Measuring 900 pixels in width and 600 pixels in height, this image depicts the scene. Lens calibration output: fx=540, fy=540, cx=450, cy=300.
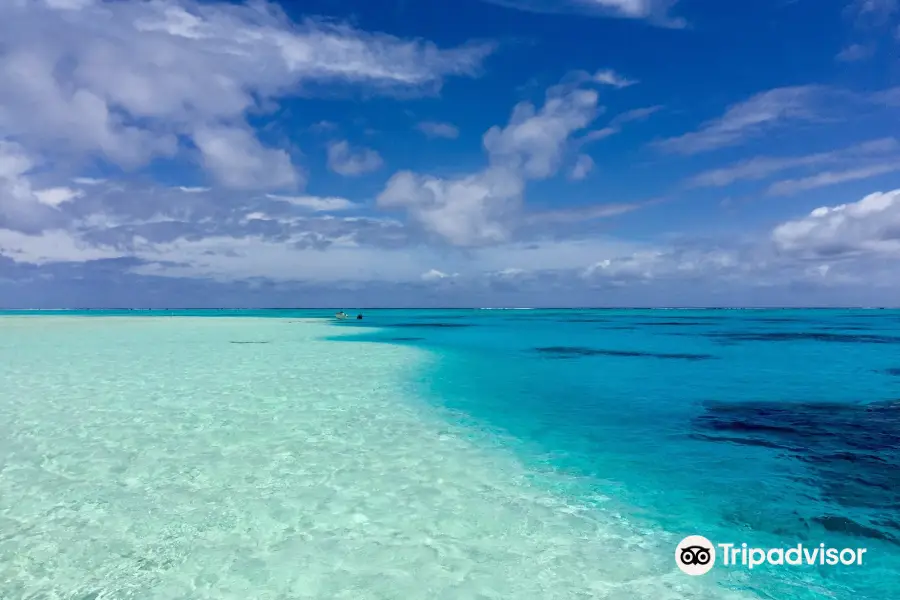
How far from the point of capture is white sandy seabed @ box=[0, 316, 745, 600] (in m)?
5.21

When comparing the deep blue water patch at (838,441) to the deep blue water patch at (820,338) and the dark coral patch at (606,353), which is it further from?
the deep blue water patch at (820,338)

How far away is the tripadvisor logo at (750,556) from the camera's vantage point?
569 cm

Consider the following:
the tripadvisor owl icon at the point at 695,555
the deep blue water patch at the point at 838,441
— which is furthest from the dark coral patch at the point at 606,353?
the tripadvisor owl icon at the point at 695,555

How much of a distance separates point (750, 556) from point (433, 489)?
396 cm

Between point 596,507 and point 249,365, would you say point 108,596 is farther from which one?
point 249,365

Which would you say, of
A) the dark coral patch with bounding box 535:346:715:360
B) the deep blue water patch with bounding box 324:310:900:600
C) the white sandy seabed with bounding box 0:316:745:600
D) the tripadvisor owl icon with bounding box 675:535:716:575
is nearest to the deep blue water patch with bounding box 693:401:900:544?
the deep blue water patch with bounding box 324:310:900:600

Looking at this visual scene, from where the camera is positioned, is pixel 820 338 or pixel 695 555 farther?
pixel 820 338

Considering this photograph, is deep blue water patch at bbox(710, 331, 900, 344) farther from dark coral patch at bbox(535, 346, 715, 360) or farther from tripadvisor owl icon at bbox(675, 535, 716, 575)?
tripadvisor owl icon at bbox(675, 535, 716, 575)

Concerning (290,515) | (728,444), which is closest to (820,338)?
(728,444)

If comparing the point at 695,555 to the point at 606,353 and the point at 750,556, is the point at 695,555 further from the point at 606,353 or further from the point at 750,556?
the point at 606,353

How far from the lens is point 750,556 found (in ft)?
19.3

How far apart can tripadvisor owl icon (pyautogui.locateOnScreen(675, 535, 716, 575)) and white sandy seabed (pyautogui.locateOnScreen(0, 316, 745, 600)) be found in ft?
0.42

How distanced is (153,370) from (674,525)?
19.3 metres

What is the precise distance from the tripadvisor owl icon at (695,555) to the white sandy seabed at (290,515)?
13 cm
